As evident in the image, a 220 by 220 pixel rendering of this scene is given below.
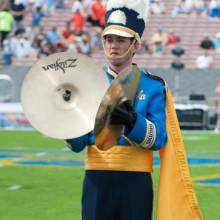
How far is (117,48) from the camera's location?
15.2ft

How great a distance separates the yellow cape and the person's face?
298 millimetres

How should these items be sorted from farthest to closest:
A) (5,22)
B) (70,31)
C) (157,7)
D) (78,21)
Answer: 1. (157,7)
2. (78,21)
3. (70,31)
4. (5,22)

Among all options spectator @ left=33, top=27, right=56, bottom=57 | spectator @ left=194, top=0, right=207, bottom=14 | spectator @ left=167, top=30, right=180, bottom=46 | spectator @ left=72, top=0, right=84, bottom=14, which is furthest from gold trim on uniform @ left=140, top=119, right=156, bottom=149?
spectator @ left=72, top=0, right=84, bottom=14

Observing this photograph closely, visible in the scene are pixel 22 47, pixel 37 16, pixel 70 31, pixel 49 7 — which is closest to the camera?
pixel 22 47

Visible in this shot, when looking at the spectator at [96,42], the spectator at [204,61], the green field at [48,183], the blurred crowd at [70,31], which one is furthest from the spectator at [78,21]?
the green field at [48,183]

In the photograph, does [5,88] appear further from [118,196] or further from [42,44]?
[118,196]

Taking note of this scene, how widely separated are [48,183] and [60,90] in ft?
23.9

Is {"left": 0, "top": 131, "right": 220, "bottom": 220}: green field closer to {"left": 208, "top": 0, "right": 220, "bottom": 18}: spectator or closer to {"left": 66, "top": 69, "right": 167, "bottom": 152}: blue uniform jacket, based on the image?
{"left": 66, "top": 69, "right": 167, "bottom": 152}: blue uniform jacket

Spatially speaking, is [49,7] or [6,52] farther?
[49,7]

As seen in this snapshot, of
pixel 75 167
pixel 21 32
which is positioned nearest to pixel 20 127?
pixel 21 32

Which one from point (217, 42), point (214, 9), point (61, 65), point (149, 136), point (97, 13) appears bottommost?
point (217, 42)

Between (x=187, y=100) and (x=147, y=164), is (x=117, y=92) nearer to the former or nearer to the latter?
(x=147, y=164)

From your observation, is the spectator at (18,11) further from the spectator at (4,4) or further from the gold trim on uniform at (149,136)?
the gold trim on uniform at (149,136)

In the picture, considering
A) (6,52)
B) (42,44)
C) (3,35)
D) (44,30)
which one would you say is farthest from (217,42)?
(3,35)
